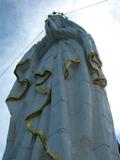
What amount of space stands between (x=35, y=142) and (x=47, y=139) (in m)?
0.34

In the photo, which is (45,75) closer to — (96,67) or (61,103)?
(96,67)

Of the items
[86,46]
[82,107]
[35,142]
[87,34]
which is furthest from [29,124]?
[87,34]

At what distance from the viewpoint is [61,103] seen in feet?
21.6

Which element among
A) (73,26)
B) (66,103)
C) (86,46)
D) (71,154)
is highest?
(73,26)

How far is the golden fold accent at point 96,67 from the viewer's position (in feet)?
24.4

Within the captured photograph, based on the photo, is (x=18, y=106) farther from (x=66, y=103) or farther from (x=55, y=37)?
(x=55, y=37)

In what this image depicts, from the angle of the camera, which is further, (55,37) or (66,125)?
(55,37)

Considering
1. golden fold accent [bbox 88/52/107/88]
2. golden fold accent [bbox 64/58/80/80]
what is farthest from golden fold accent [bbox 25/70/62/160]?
golden fold accent [bbox 88/52/107/88]

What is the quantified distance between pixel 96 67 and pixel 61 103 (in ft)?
4.31

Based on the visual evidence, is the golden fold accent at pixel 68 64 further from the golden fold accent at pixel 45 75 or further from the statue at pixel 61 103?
the golden fold accent at pixel 45 75

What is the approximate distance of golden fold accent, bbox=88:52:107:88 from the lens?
744 cm

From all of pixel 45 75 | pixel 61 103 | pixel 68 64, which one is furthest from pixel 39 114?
pixel 68 64

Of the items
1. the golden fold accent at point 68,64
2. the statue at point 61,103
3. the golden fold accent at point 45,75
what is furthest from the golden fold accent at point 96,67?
the golden fold accent at point 45,75

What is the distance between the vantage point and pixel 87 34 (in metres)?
8.53
